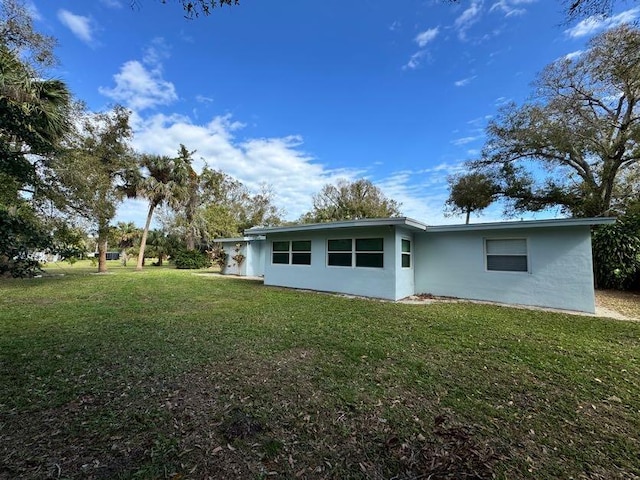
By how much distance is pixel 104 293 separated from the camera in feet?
29.8

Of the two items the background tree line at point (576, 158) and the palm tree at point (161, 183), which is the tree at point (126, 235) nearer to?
the palm tree at point (161, 183)

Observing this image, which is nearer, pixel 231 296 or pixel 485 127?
pixel 231 296

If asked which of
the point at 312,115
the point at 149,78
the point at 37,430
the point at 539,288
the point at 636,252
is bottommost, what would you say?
the point at 37,430

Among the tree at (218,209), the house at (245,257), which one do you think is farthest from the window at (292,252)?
the tree at (218,209)

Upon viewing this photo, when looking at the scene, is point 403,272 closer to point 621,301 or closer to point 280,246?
point 280,246

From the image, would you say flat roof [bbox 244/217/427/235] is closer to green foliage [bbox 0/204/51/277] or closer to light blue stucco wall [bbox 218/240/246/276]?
green foliage [bbox 0/204/51/277]

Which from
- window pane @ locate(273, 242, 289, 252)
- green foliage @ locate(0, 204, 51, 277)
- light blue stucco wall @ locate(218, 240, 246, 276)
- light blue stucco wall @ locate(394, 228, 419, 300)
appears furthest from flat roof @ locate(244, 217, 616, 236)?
light blue stucco wall @ locate(218, 240, 246, 276)

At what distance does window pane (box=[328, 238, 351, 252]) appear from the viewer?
A: 9945mm

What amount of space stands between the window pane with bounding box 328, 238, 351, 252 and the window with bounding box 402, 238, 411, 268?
71.2 inches

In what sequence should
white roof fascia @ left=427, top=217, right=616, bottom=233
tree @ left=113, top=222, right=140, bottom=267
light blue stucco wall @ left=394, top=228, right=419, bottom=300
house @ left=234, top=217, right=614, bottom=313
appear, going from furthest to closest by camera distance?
tree @ left=113, top=222, right=140, bottom=267 < light blue stucco wall @ left=394, top=228, right=419, bottom=300 < house @ left=234, top=217, right=614, bottom=313 < white roof fascia @ left=427, top=217, right=616, bottom=233

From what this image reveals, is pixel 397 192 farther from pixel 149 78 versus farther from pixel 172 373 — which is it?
pixel 172 373

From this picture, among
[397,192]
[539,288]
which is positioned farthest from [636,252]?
[397,192]

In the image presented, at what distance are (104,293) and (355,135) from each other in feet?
41.3

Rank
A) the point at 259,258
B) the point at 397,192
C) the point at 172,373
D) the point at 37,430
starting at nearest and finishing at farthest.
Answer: the point at 37,430, the point at 172,373, the point at 259,258, the point at 397,192
